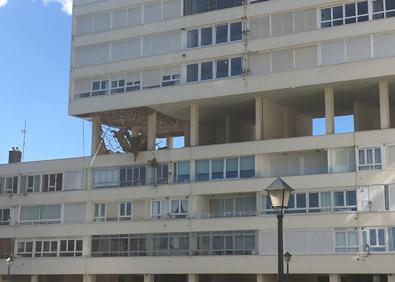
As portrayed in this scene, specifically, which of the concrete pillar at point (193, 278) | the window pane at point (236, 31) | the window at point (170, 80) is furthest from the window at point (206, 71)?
the concrete pillar at point (193, 278)

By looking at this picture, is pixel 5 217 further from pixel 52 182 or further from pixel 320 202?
pixel 320 202

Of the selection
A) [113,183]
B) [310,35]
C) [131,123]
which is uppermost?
[310,35]

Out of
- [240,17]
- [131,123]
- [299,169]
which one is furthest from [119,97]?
[299,169]

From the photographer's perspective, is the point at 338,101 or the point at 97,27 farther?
the point at 97,27

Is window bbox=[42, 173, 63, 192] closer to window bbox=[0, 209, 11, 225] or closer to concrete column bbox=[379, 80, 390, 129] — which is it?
window bbox=[0, 209, 11, 225]

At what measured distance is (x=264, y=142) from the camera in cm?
5050

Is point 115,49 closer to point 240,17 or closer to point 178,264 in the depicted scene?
point 240,17

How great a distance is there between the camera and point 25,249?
195ft

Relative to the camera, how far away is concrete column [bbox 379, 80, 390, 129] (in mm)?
46844

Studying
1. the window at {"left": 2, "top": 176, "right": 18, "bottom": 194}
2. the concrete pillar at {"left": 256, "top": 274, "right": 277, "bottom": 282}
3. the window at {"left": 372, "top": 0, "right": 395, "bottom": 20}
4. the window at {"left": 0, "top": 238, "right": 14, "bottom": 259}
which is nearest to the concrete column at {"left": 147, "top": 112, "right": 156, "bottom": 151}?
the concrete pillar at {"left": 256, "top": 274, "right": 277, "bottom": 282}

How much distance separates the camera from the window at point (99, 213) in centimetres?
5666

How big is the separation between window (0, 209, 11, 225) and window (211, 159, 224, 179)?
1937 centimetres

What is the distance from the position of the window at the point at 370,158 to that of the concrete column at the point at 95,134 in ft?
70.7

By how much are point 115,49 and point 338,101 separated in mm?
17725
